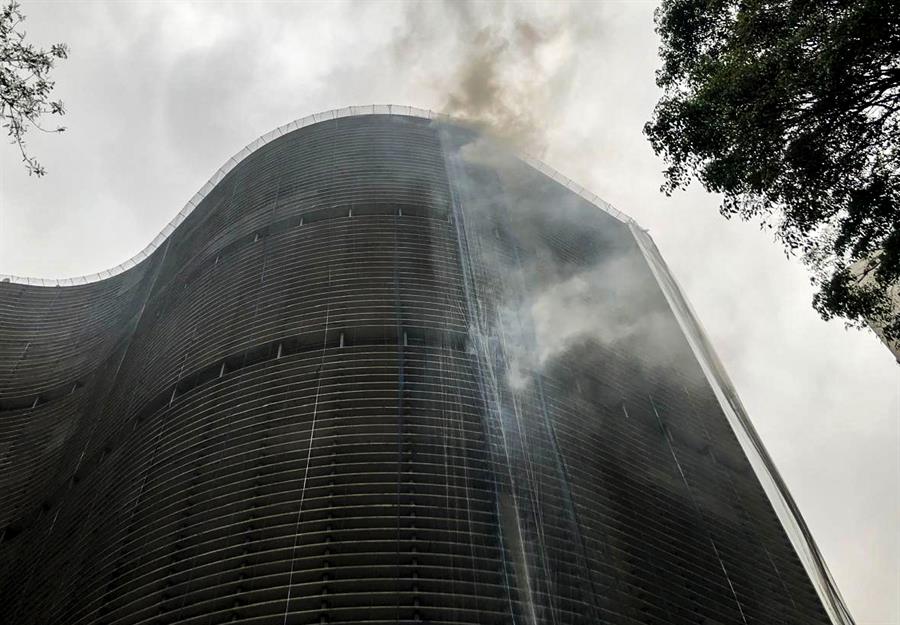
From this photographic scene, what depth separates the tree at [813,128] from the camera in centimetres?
670

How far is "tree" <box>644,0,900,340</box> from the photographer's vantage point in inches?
264

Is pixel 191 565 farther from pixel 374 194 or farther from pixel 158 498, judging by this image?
pixel 374 194

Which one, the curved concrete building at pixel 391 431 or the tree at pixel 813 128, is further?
the curved concrete building at pixel 391 431

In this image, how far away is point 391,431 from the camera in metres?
10.2

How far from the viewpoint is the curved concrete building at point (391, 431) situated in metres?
8.73

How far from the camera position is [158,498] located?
10.4 meters

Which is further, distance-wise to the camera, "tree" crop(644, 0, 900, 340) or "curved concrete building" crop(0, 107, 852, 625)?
"curved concrete building" crop(0, 107, 852, 625)

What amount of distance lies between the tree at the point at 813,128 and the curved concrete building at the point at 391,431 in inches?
207

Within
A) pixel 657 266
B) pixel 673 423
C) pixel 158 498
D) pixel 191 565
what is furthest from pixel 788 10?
pixel 657 266

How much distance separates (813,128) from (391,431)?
7407 mm

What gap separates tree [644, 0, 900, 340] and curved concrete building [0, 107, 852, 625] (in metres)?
5.25

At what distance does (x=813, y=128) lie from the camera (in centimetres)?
736

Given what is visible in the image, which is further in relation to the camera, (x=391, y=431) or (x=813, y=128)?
(x=391, y=431)

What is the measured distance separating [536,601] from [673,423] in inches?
301
